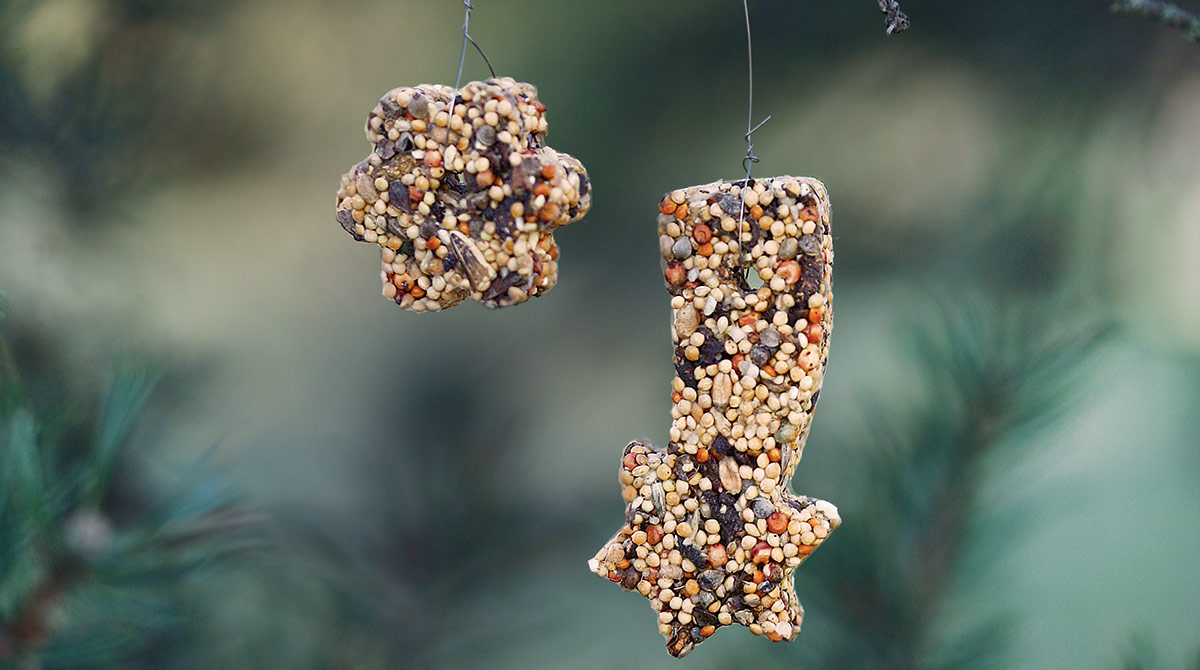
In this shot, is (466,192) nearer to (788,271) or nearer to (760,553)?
(788,271)

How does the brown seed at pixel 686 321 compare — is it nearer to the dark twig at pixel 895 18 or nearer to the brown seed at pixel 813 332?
the brown seed at pixel 813 332

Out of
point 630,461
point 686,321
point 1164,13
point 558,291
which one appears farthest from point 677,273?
point 558,291

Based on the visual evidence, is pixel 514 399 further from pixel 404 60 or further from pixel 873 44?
pixel 873 44

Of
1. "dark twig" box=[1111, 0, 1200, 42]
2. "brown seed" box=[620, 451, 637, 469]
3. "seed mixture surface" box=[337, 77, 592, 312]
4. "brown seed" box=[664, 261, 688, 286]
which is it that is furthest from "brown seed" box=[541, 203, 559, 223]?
"dark twig" box=[1111, 0, 1200, 42]

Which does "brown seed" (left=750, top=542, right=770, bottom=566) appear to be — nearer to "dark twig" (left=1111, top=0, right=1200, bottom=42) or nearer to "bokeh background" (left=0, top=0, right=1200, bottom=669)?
"bokeh background" (left=0, top=0, right=1200, bottom=669)

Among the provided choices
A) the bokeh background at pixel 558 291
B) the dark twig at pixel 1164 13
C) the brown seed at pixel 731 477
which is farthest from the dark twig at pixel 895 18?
the bokeh background at pixel 558 291

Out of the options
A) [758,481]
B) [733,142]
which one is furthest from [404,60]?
[758,481]

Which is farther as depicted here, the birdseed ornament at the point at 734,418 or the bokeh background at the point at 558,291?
the bokeh background at the point at 558,291
